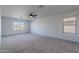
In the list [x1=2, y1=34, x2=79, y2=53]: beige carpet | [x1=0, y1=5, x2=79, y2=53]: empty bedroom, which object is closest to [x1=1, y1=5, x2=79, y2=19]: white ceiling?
[x1=0, y1=5, x2=79, y2=53]: empty bedroom

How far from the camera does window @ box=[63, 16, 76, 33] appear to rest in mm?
5445

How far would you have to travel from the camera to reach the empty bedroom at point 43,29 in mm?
3771

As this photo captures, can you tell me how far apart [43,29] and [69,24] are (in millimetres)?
3468

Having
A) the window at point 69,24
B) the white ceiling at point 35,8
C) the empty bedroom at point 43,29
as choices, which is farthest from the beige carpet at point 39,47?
the white ceiling at point 35,8

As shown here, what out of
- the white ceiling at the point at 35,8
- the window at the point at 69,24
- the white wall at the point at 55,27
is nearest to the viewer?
the white ceiling at the point at 35,8

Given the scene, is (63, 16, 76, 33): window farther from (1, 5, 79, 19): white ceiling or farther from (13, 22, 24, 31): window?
(13, 22, 24, 31): window

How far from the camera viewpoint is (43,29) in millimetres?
8547

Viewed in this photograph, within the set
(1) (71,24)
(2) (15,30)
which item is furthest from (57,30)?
(2) (15,30)

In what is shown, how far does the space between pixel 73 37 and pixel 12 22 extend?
7492 millimetres

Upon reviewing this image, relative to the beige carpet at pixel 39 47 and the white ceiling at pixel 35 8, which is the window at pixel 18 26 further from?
the beige carpet at pixel 39 47

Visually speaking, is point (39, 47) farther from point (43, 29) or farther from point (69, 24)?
point (43, 29)

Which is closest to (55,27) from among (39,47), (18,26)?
(39,47)
